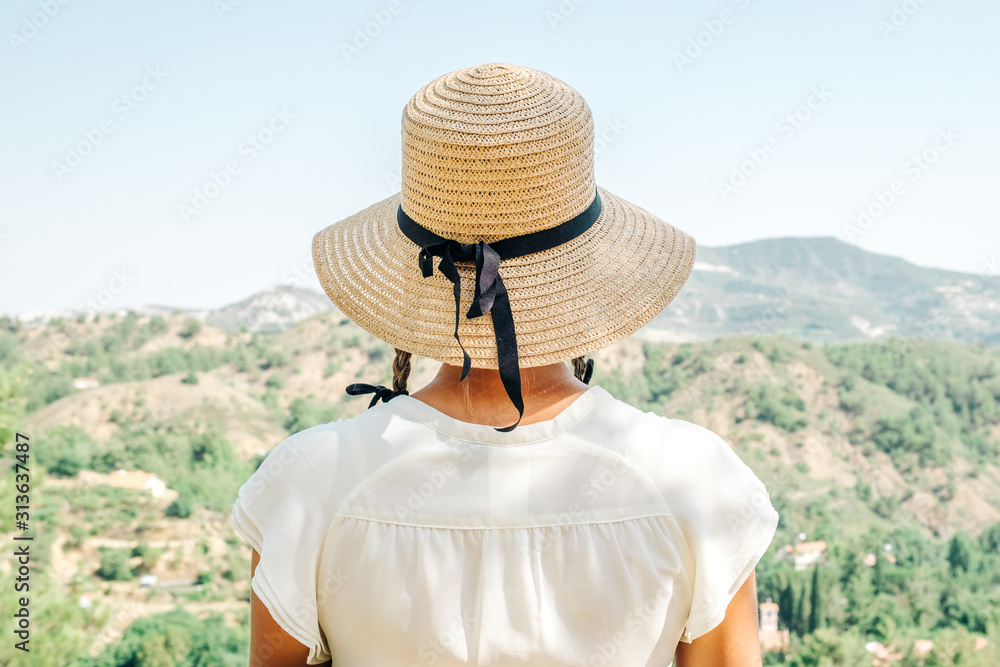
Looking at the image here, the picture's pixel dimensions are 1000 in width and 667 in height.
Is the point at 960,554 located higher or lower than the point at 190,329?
higher

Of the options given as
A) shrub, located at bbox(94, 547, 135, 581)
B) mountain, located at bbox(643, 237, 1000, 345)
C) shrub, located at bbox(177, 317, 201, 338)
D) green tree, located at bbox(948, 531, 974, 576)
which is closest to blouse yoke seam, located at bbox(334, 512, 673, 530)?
shrub, located at bbox(94, 547, 135, 581)

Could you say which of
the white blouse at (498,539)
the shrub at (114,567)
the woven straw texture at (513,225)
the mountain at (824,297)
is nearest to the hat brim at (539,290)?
the woven straw texture at (513,225)

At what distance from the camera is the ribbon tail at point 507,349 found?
2.61 ft

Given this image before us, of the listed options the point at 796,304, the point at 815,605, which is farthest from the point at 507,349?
the point at 796,304

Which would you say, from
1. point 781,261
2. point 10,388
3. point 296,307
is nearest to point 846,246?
point 781,261

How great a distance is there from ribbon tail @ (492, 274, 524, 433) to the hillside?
13395 mm

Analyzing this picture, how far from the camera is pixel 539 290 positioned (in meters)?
0.92

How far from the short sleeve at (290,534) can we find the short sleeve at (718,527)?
0.37 m

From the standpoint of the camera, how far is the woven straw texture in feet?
2.90

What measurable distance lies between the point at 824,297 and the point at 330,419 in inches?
1033

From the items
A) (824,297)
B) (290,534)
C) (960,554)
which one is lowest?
(824,297)

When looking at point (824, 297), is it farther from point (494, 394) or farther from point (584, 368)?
point (494, 394)

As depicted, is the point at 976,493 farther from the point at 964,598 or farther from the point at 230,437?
the point at 230,437

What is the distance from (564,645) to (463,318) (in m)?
0.37
